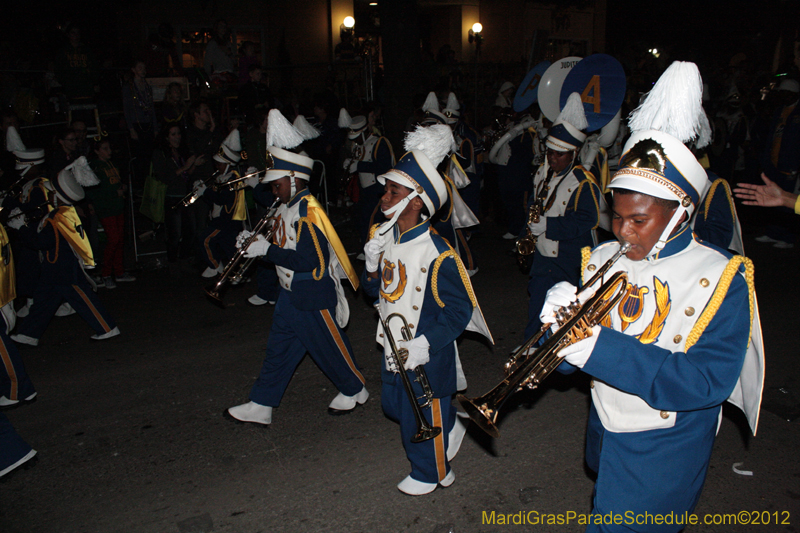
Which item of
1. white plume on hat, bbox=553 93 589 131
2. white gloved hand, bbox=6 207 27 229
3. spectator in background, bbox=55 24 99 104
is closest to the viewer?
white plume on hat, bbox=553 93 589 131

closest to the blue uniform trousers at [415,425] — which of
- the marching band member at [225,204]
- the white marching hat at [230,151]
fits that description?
the marching band member at [225,204]

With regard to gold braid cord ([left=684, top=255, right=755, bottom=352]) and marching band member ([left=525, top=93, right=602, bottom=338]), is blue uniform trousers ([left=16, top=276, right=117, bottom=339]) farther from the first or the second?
gold braid cord ([left=684, top=255, right=755, bottom=352])

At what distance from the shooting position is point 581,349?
6.71 feet

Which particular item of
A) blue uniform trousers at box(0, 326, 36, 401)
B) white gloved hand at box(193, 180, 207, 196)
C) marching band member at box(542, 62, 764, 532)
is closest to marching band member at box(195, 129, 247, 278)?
Result: white gloved hand at box(193, 180, 207, 196)

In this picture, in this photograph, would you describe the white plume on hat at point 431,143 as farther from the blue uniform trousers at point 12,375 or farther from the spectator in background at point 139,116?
the spectator in background at point 139,116

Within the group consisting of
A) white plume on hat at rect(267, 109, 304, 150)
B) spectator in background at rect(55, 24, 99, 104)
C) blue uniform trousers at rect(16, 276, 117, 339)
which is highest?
spectator in background at rect(55, 24, 99, 104)

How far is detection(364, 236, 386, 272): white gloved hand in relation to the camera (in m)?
3.56

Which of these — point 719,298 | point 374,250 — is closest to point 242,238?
point 374,250

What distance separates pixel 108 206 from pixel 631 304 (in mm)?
7432

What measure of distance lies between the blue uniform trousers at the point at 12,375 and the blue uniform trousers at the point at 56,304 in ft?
3.99

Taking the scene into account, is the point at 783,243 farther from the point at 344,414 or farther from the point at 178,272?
the point at 178,272

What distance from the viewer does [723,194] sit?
4.55 meters

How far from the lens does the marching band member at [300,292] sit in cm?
420

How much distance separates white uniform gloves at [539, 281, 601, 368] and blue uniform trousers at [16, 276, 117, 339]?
17.4 feet
